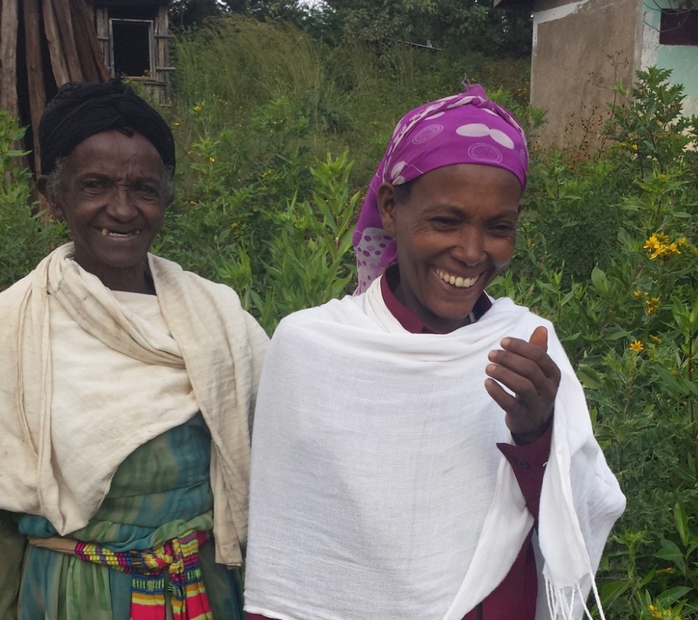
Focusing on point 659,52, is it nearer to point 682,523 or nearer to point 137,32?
point 682,523

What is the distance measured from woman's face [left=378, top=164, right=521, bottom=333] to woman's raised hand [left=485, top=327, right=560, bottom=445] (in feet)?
0.75

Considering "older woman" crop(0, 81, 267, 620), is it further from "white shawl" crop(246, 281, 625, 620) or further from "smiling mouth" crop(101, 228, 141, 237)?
"white shawl" crop(246, 281, 625, 620)

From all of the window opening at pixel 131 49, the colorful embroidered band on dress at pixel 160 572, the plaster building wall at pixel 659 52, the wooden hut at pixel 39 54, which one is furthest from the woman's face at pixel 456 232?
the window opening at pixel 131 49

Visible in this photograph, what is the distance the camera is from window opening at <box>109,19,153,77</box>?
15166 mm

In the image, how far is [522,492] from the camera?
4.83 ft

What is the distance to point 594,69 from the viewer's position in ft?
26.4

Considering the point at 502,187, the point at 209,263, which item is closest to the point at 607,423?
the point at 502,187

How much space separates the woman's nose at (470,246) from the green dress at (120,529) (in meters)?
0.69

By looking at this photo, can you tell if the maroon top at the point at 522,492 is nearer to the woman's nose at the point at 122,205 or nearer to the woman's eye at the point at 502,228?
the woman's eye at the point at 502,228

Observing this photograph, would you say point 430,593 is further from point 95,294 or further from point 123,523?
point 95,294

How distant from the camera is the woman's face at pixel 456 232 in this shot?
1493 mm

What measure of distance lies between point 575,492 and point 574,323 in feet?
4.18

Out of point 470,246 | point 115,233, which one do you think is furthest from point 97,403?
point 470,246

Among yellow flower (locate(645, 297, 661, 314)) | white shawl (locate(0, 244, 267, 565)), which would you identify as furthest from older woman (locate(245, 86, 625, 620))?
yellow flower (locate(645, 297, 661, 314))
